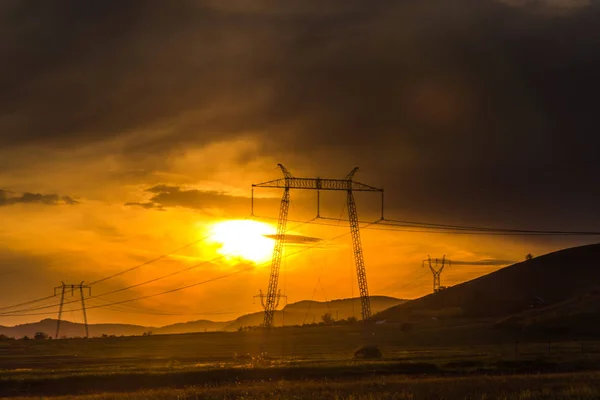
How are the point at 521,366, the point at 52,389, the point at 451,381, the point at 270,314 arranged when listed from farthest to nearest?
the point at 270,314 < the point at 521,366 < the point at 52,389 < the point at 451,381

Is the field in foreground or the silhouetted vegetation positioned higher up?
the silhouetted vegetation

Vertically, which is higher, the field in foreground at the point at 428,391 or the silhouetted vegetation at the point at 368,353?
the silhouetted vegetation at the point at 368,353

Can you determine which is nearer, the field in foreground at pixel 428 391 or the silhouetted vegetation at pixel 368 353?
the field in foreground at pixel 428 391

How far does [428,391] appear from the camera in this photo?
55250 millimetres

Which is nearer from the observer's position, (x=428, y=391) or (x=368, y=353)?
(x=428, y=391)

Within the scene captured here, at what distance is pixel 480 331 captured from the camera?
197875mm

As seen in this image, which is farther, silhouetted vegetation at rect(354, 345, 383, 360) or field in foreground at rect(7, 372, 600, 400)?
silhouetted vegetation at rect(354, 345, 383, 360)

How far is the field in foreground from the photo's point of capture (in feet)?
159

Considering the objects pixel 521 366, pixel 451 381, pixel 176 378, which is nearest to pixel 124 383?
pixel 176 378

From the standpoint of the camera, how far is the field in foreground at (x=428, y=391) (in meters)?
48.5

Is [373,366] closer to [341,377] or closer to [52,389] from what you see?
[341,377]

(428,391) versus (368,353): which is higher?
(368,353)

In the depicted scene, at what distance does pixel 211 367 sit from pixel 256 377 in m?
8.41

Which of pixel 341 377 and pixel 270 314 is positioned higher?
pixel 270 314
